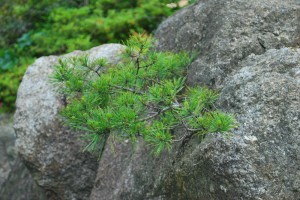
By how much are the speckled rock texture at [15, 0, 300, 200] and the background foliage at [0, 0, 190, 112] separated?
1.85 metres

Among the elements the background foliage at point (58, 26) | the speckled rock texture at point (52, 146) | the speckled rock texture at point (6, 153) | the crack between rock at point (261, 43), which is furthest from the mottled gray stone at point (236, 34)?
the speckled rock texture at point (6, 153)

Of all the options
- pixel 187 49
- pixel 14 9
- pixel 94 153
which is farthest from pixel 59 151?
pixel 14 9

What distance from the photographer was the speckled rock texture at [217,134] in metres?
2.60

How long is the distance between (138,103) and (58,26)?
490 cm

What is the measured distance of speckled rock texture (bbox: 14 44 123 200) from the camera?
473 centimetres

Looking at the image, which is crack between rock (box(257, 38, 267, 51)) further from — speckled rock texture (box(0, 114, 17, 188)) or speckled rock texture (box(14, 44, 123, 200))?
speckled rock texture (box(0, 114, 17, 188))

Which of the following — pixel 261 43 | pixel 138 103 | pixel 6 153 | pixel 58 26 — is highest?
pixel 138 103

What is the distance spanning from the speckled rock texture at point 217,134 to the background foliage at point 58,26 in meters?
1.85

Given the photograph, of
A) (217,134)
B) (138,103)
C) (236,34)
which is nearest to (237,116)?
(217,134)

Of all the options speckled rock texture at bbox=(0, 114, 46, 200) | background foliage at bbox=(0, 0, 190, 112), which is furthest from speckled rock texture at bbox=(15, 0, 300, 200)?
background foliage at bbox=(0, 0, 190, 112)

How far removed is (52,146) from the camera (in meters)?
4.75

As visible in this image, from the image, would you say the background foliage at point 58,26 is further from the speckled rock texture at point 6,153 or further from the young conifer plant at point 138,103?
the young conifer plant at point 138,103

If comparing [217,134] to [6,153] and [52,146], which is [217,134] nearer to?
[52,146]

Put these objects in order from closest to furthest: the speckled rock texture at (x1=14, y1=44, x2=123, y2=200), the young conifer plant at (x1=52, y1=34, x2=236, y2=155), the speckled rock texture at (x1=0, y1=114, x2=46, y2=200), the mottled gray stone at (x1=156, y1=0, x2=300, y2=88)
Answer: the young conifer plant at (x1=52, y1=34, x2=236, y2=155)
the mottled gray stone at (x1=156, y1=0, x2=300, y2=88)
the speckled rock texture at (x1=14, y1=44, x2=123, y2=200)
the speckled rock texture at (x1=0, y1=114, x2=46, y2=200)
